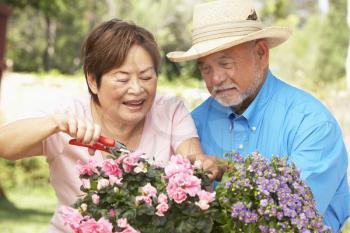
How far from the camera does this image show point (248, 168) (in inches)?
101

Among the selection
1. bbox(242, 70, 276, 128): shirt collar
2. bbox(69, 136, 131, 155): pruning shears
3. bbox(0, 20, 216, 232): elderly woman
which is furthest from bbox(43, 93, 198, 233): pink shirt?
bbox(69, 136, 131, 155): pruning shears

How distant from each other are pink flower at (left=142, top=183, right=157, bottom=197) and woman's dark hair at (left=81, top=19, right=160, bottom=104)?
85 cm

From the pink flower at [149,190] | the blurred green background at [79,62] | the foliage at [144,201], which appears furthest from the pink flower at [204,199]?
the blurred green background at [79,62]

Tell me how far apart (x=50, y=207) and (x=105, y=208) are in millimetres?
11955

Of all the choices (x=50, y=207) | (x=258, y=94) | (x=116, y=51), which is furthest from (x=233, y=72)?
(x=50, y=207)

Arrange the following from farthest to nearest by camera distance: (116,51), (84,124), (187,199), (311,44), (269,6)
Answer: (311,44) < (269,6) < (116,51) < (84,124) < (187,199)

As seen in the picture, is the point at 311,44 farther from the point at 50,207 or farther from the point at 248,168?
the point at 248,168

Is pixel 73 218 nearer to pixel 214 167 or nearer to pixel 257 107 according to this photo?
pixel 214 167

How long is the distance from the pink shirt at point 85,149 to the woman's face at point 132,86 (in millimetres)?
174

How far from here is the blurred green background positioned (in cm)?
1123

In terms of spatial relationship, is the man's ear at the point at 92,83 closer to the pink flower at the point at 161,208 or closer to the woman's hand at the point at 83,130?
the woman's hand at the point at 83,130

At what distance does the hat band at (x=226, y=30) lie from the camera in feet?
12.0

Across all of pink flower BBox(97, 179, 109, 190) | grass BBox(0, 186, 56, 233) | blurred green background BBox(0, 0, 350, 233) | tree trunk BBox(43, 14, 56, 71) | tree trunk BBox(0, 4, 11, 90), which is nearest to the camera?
pink flower BBox(97, 179, 109, 190)

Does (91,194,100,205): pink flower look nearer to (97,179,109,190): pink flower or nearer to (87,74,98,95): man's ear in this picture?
(97,179,109,190): pink flower
